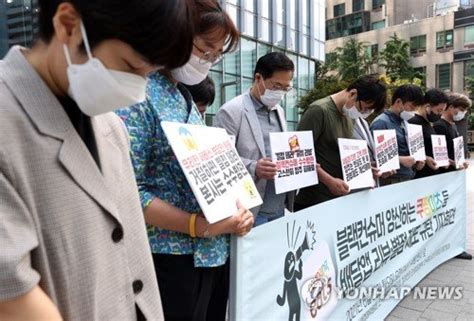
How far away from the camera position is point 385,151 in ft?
11.0

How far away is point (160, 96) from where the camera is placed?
143 cm

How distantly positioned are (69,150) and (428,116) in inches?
172

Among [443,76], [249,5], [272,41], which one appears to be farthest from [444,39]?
[249,5]

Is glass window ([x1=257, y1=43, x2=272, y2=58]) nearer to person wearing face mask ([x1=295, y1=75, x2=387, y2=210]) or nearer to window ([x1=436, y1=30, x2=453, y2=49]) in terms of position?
person wearing face mask ([x1=295, y1=75, x2=387, y2=210])

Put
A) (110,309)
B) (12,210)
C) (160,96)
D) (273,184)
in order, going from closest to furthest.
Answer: (12,210) < (110,309) < (160,96) < (273,184)

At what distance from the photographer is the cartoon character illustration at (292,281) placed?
6.69 ft

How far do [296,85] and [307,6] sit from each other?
13.3 ft

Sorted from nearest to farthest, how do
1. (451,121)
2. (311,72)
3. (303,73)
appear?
(451,121) < (303,73) < (311,72)

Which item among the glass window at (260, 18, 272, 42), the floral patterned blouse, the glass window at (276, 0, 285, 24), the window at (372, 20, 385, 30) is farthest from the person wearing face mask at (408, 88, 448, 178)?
the window at (372, 20, 385, 30)

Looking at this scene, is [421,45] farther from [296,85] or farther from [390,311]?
[390,311]

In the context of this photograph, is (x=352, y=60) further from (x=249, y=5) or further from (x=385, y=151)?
(x=385, y=151)

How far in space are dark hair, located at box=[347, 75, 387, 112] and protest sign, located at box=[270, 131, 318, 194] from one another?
777 mm

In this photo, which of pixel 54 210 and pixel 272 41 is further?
pixel 272 41

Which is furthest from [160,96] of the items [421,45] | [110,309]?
[421,45]
